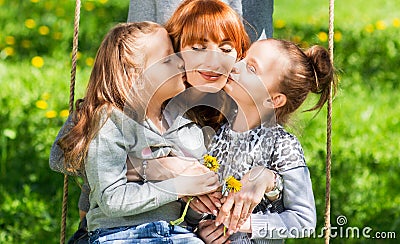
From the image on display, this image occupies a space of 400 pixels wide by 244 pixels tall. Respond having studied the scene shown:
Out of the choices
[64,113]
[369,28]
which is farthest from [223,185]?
[369,28]

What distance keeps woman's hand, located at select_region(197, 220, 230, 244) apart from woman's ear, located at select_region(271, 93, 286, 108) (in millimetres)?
346

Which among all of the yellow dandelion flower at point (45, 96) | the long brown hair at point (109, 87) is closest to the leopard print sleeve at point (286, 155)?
the long brown hair at point (109, 87)

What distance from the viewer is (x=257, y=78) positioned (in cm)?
217

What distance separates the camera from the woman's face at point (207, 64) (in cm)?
216

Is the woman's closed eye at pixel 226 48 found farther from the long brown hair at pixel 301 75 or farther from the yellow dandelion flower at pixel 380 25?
the yellow dandelion flower at pixel 380 25

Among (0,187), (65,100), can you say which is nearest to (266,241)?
(0,187)

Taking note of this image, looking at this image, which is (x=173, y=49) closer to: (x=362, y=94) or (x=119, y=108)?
(x=119, y=108)

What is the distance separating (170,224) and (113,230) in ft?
→ 0.47

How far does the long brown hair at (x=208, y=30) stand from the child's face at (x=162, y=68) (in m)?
0.05

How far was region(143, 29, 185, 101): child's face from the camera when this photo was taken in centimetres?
213

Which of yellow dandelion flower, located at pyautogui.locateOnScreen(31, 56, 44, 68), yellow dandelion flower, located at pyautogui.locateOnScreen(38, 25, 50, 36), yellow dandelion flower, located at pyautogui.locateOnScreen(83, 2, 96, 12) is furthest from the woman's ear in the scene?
yellow dandelion flower, located at pyautogui.locateOnScreen(83, 2, 96, 12)

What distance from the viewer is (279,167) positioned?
216 centimetres

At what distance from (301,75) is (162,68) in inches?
14.2

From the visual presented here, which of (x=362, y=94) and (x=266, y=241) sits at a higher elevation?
(x=266, y=241)
